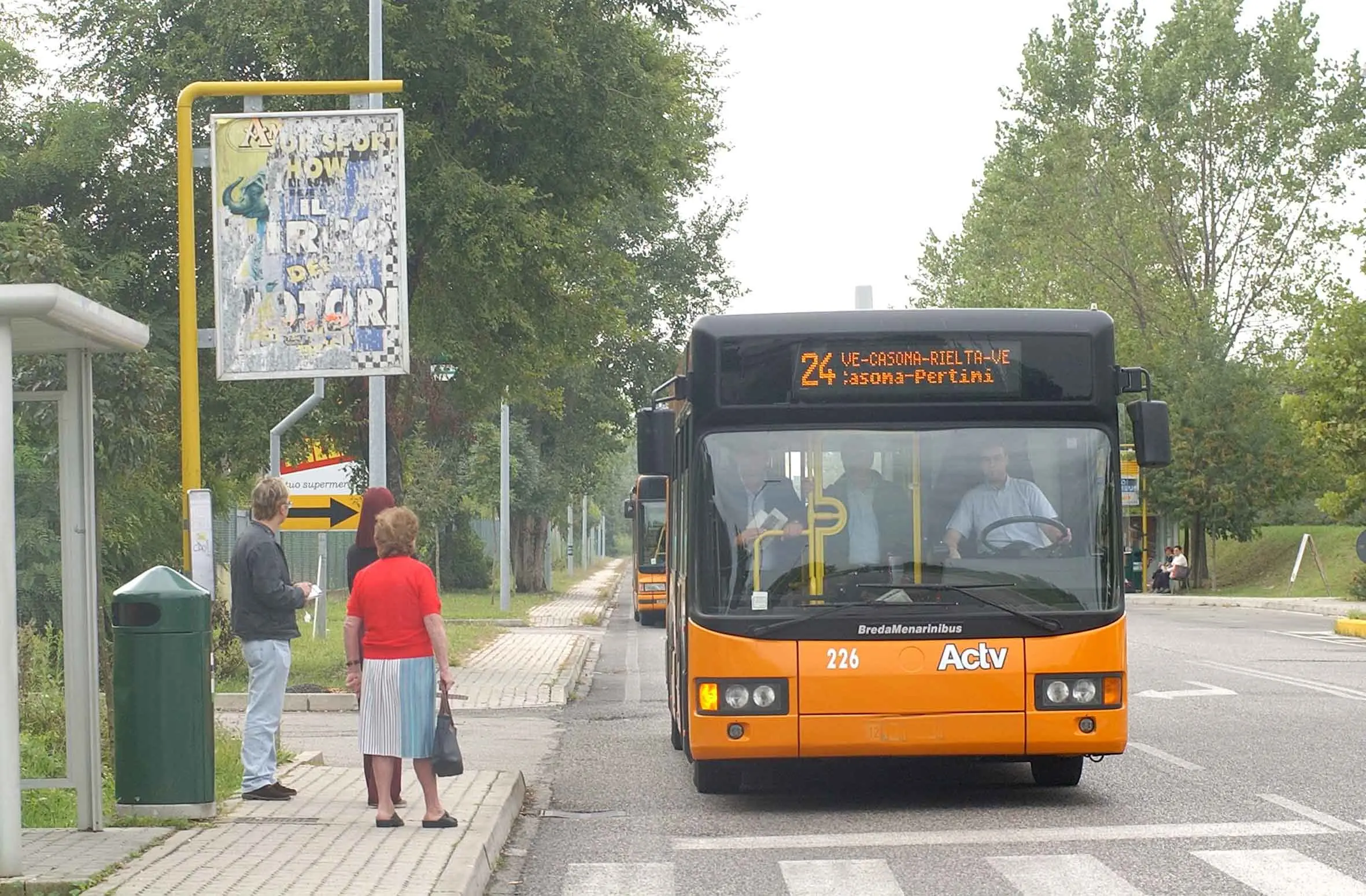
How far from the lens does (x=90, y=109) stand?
23.5 meters

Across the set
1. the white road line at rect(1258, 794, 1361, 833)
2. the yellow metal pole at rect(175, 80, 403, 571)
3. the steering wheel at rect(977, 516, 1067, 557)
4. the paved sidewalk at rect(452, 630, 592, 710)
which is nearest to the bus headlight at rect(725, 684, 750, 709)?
the steering wheel at rect(977, 516, 1067, 557)

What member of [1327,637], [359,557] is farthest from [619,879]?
[1327,637]

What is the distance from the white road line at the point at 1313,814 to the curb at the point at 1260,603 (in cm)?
2700

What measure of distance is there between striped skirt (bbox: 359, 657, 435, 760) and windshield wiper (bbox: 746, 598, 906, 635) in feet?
6.62

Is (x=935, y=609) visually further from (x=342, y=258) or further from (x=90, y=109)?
(x=90, y=109)

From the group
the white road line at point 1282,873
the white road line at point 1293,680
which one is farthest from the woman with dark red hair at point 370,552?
the white road line at point 1293,680

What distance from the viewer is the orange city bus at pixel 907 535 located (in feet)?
34.4

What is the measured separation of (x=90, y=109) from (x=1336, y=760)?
671 inches

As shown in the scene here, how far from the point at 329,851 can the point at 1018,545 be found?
4235 millimetres

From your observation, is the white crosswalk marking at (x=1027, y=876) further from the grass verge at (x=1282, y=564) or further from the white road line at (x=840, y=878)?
the grass verge at (x=1282, y=564)

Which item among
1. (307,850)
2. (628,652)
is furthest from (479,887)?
(628,652)

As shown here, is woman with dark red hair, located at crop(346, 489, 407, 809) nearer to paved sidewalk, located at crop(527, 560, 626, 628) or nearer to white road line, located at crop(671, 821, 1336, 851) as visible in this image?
white road line, located at crop(671, 821, 1336, 851)

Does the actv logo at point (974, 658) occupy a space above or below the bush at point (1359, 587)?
above

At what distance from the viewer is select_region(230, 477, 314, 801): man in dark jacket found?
1023cm
